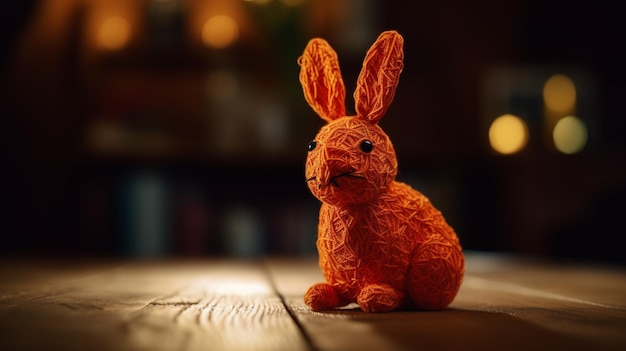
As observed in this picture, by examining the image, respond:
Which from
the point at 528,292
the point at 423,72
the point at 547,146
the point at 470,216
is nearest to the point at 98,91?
the point at 423,72

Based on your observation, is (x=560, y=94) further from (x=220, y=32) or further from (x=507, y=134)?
(x=220, y=32)

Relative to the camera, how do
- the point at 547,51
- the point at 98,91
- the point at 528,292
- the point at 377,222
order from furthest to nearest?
the point at 547,51, the point at 98,91, the point at 528,292, the point at 377,222

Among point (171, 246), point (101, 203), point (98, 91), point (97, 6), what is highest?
point (97, 6)

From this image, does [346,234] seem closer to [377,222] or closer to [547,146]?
[377,222]

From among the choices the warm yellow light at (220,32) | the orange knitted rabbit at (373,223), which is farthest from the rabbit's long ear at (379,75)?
the warm yellow light at (220,32)

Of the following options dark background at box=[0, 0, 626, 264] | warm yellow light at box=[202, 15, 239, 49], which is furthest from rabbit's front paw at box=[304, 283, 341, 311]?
warm yellow light at box=[202, 15, 239, 49]

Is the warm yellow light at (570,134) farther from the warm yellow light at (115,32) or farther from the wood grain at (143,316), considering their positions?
the wood grain at (143,316)

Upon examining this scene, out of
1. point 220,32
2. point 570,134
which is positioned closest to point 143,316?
point 220,32

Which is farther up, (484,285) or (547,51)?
(547,51)
